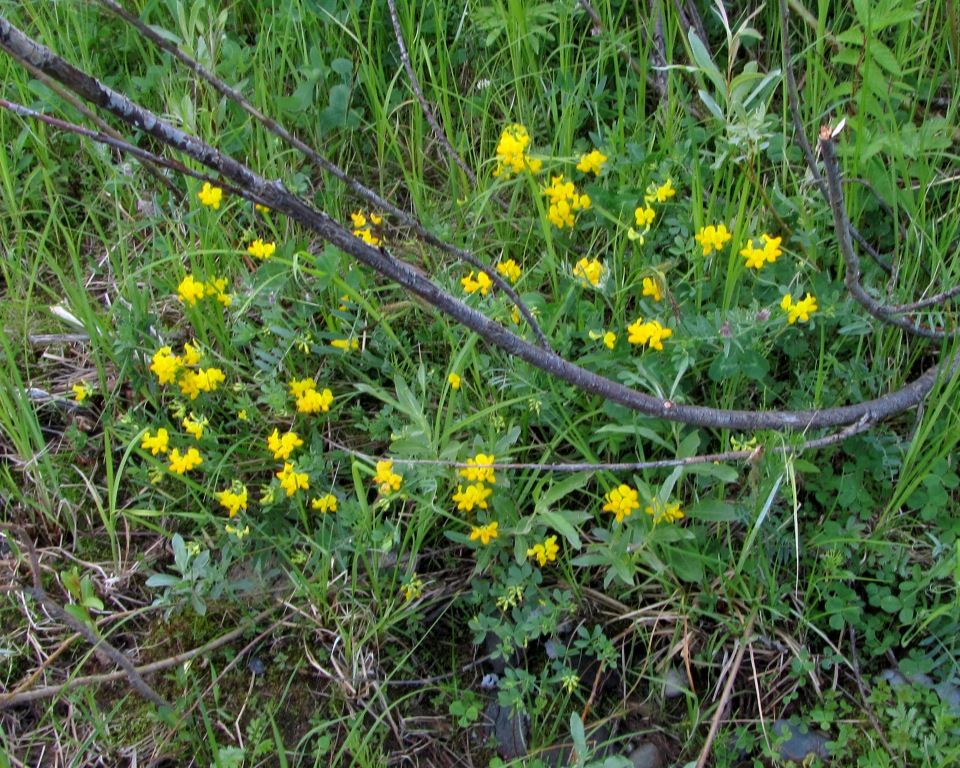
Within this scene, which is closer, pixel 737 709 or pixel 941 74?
pixel 737 709

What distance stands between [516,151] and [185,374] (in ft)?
3.91

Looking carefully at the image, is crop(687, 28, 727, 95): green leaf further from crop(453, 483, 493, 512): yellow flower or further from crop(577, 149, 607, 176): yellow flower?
crop(453, 483, 493, 512): yellow flower

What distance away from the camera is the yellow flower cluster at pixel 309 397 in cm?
235

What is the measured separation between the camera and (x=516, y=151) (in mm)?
2500

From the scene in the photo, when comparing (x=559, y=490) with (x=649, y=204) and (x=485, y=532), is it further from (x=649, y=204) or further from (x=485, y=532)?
(x=649, y=204)

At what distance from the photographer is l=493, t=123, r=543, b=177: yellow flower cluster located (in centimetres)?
249

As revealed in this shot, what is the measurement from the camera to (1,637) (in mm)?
2295

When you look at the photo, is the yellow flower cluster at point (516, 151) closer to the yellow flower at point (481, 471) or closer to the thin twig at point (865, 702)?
the yellow flower at point (481, 471)

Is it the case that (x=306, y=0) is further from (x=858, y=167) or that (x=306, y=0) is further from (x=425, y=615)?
(x=425, y=615)

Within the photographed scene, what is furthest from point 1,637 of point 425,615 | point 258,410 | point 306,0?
point 306,0

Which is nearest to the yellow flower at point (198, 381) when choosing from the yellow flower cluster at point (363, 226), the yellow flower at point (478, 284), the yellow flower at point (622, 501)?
the yellow flower cluster at point (363, 226)

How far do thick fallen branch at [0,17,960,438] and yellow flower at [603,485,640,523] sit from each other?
0.20 meters

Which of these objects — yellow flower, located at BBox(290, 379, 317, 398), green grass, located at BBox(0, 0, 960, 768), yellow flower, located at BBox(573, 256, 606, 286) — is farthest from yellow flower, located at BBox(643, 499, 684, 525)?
yellow flower, located at BBox(290, 379, 317, 398)

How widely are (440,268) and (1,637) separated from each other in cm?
165
